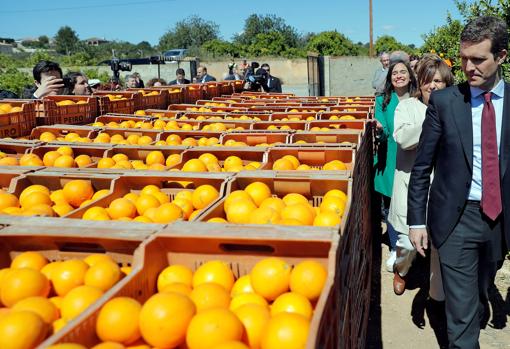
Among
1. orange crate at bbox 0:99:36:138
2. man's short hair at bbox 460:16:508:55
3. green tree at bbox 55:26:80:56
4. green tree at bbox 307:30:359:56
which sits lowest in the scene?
orange crate at bbox 0:99:36:138

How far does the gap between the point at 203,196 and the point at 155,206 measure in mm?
251

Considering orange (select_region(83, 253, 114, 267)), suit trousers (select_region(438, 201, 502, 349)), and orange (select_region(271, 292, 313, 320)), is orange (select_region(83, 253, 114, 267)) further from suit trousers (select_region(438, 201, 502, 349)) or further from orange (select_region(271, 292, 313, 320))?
suit trousers (select_region(438, 201, 502, 349))

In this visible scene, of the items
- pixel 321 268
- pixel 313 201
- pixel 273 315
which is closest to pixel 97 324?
pixel 273 315

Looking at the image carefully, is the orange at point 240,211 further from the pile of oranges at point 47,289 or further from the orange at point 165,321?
the orange at point 165,321

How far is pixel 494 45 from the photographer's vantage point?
7.37ft

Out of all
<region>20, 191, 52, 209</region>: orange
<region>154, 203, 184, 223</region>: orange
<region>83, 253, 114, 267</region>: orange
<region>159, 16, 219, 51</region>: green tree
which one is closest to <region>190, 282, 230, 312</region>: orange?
<region>83, 253, 114, 267</region>: orange

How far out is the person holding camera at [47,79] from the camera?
594 cm

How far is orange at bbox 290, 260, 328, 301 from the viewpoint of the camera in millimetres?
1536

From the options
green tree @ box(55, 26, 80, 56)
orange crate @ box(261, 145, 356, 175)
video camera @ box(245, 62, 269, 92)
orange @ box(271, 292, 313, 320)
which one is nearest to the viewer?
orange @ box(271, 292, 313, 320)

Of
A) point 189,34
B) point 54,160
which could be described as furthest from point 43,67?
point 189,34

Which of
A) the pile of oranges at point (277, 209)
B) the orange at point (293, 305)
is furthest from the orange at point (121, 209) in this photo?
the orange at point (293, 305)

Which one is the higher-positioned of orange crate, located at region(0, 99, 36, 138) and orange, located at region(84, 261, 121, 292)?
orange crate, located at region(0, 99, 36, 138)

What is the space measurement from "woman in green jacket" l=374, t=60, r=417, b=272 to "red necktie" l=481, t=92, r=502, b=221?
6.02ft

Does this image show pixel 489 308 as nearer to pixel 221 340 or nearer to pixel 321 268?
pixel 321 268
